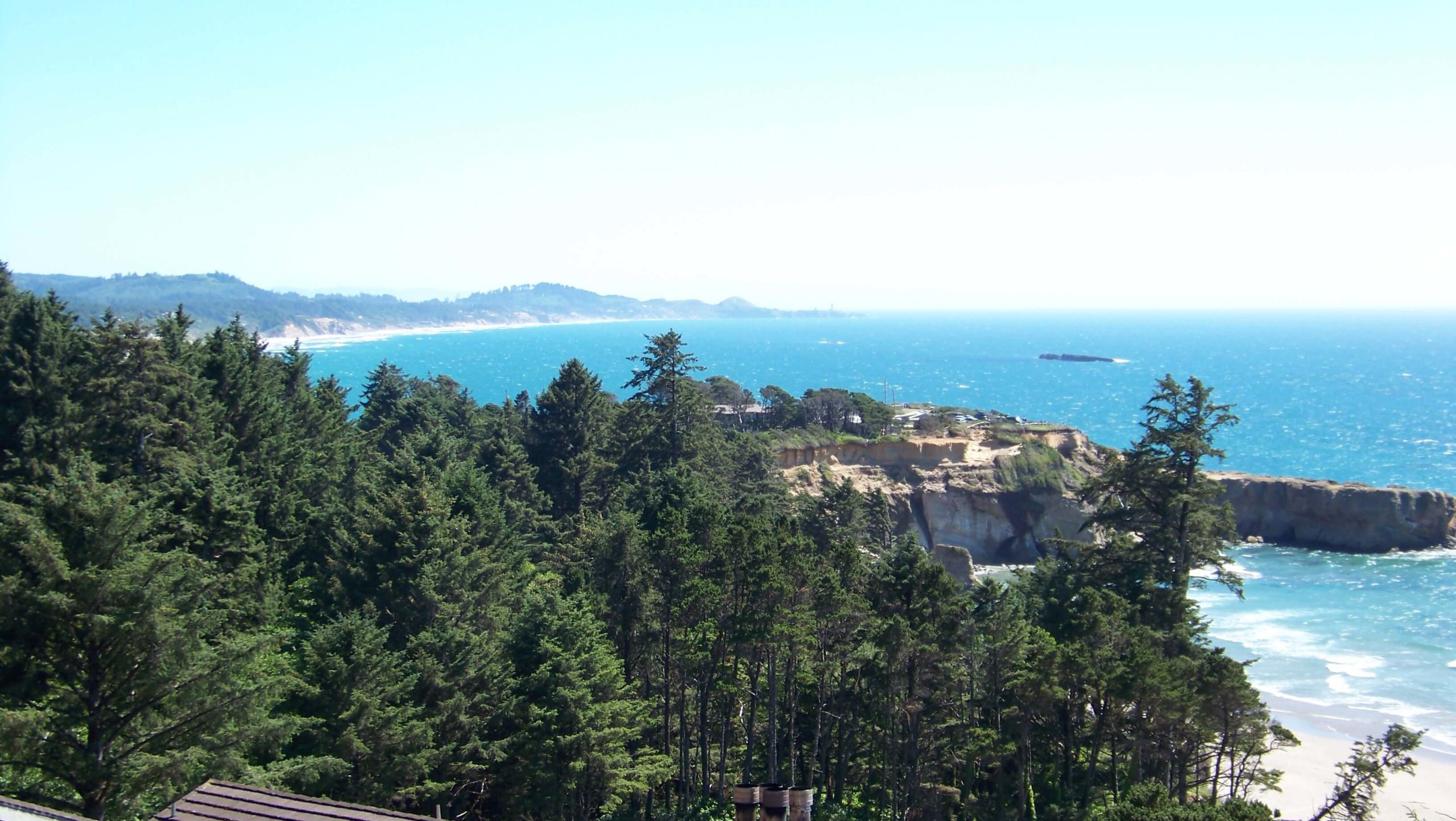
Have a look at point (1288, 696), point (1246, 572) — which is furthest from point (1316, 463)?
point (1288, 696)

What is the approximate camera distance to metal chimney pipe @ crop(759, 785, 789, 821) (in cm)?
1073

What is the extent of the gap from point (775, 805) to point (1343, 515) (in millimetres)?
69814

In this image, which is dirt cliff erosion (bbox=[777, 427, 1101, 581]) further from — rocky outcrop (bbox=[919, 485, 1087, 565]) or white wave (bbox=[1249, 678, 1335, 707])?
white wave (bbox=[1249, 678, 1335, 707])

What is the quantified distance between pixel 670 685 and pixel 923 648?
22.2ft

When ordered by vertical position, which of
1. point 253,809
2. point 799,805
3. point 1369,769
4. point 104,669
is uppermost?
point 253,809

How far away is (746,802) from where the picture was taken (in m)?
11.2

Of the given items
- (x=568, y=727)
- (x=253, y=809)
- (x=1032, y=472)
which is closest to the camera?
(x=253, y=809)

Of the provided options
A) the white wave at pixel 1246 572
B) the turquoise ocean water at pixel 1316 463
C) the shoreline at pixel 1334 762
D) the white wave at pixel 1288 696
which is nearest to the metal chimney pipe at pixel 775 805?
Result: the shoreline at pixel 1334 762

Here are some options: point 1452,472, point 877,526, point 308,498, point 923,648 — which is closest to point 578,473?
point 308,498

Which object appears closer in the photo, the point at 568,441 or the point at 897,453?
the point at 568,441

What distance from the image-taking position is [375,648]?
18.6 metres

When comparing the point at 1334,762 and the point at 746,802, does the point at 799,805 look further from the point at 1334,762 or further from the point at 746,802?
the point at 1334,762

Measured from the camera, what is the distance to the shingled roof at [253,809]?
31.1 ft

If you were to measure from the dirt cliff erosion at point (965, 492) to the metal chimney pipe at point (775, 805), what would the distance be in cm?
5110
